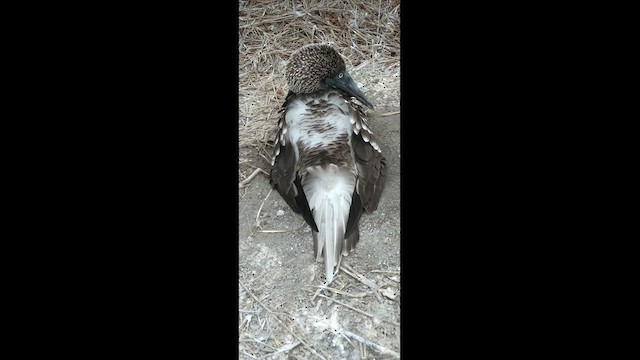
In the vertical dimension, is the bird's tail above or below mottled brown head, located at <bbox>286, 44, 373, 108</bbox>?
below

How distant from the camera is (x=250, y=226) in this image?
6.64 feet

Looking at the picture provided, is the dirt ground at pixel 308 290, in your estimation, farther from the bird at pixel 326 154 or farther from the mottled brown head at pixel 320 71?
the mottled brown head at pixel 320 71

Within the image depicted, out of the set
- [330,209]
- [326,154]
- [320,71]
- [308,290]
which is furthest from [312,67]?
[308,290]

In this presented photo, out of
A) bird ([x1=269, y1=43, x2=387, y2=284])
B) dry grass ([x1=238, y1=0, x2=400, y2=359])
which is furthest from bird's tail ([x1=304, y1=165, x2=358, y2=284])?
dry grass ([x1=238, y1=0, x2=400, y2=359])

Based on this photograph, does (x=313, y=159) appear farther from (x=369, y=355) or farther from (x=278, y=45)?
(x=369, y=355)

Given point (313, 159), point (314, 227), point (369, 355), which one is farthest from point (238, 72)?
point (369, 355)

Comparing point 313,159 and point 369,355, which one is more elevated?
point 313,159

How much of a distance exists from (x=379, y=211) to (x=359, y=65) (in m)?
0.46

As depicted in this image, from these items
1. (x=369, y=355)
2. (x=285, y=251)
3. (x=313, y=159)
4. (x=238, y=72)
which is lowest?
(x=369, y=355)

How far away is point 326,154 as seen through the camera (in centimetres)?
205

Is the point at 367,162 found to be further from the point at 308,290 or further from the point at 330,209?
the point at 308,290

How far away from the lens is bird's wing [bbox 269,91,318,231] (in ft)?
6.60

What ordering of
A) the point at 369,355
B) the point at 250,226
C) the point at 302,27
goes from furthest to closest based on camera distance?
the point at 302,27, the point at 250,226, the point at 369,355

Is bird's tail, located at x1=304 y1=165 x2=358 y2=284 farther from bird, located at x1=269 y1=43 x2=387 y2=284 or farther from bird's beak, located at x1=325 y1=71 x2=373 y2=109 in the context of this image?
bird's beak, located at x1=325 y1=71 x2=373 y2=109
